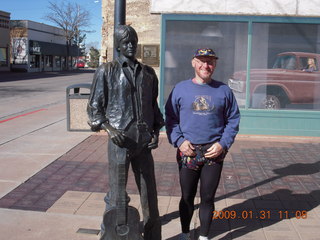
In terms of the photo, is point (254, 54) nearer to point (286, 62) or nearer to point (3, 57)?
point (286, 62)

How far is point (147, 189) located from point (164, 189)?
209 cm

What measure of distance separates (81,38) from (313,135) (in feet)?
217

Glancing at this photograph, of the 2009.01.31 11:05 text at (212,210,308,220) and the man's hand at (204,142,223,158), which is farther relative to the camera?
the 2009.01.31 11:05 text at (212,210,308,220)

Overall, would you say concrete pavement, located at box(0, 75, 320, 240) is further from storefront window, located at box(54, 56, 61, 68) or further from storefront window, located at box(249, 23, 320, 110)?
storefront window, located at box(54, 56, 61, 68)

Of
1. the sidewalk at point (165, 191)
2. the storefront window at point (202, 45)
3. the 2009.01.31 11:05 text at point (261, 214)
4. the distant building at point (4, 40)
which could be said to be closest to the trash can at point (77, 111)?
the sidewalk at point (165, 191)

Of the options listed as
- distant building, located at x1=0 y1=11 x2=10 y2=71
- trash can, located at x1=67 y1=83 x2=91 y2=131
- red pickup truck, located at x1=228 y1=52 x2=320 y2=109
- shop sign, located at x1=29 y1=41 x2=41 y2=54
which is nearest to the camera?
red pickup truck, located at x1=228 y1=52 x2=320 y2=109

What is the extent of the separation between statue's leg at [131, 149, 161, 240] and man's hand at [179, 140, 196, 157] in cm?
33

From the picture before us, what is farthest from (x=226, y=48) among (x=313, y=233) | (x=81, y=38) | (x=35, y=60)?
(x=81, y=38)

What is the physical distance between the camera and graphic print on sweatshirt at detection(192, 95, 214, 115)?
3.43m

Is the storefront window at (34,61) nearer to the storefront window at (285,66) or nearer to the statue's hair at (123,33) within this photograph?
the storefront window at (285,66)

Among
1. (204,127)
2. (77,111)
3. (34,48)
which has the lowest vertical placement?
(77,111)

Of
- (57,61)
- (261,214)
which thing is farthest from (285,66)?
(57,61)

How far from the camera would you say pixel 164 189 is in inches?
210

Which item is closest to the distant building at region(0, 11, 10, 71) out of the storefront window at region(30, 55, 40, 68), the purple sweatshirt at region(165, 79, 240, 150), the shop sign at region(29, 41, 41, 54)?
the shop sign at region(29, 41, 41, 54)
